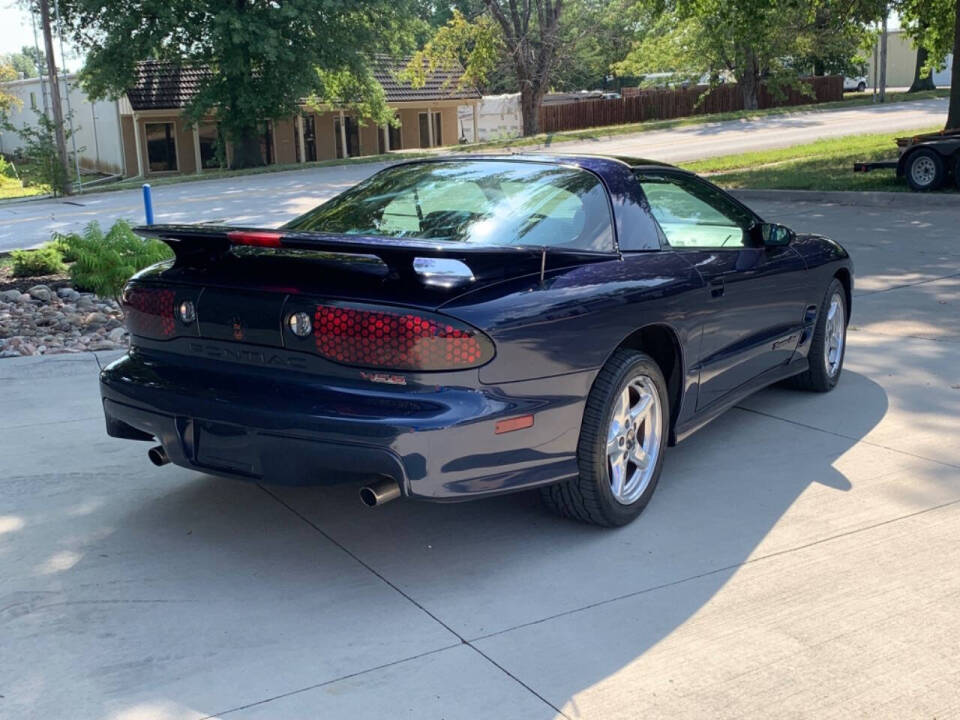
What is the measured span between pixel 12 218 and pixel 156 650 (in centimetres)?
2082

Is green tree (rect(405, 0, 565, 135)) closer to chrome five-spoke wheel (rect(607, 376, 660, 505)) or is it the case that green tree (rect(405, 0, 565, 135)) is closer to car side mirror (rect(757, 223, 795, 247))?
car side mirror (rect(757, 223, 795, 247))

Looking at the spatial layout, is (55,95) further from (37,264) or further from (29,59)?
(29,59)

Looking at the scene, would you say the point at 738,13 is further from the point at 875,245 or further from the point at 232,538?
the point at 232,538

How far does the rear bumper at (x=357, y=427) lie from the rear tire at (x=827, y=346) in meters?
2.66

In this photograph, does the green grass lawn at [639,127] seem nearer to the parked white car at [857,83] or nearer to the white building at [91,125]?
the white building at [91,125]

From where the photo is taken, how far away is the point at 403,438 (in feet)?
12.4

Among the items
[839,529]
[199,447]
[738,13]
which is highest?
[738,13]

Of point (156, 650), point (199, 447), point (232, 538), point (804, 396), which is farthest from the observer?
point (804, 396)

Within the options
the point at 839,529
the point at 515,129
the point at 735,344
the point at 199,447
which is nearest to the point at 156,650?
the point at 199,447

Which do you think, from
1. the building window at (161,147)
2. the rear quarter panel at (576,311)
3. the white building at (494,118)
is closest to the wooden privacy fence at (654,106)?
the white building at (494,118)

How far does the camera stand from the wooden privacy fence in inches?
1892

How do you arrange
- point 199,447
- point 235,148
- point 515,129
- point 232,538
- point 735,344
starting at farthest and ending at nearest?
1. point 515,129
2. point 235,148
3. point 735,344
4. point 232,538
5. point 199,447

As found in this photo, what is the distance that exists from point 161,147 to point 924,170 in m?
35.0

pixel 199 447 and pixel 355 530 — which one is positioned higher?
pixel 199 447
